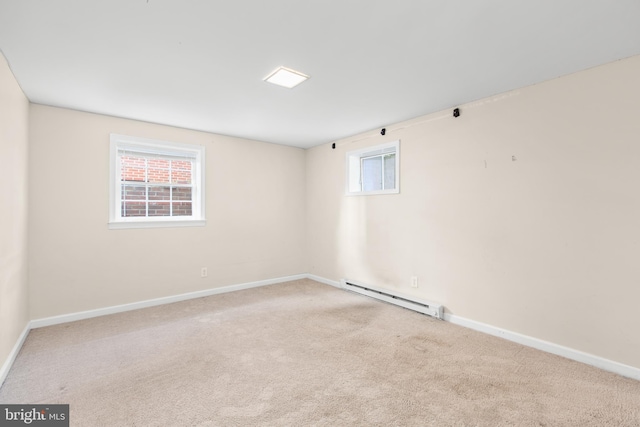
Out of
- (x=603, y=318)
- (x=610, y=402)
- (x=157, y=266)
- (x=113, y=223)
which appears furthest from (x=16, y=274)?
(x=603, y=318)

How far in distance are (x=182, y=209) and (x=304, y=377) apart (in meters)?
3.01

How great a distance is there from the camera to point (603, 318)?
7.41ft

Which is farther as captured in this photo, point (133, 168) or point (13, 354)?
point (133, 168)

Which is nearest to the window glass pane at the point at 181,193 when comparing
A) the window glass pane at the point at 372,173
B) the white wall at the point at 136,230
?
the white wall at the point at 136,230

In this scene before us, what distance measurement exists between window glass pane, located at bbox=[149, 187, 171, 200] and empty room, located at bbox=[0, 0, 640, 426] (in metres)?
0.08

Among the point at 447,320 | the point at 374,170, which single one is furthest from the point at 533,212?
the point at 374,170

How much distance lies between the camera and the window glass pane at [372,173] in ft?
13.7

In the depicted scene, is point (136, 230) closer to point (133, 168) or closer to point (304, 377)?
point (133, 168)

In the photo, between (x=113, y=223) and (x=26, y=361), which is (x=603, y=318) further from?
(x=113, y=223)

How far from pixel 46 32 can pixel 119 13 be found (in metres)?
0.60

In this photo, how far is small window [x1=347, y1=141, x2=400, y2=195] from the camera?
12.8 ft

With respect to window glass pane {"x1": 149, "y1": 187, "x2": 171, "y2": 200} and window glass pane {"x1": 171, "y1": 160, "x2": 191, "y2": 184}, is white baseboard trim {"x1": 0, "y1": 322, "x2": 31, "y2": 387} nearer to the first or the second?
window glass pane {"x1": 149, "y1": 187, "x2": 171, "y2": 200}

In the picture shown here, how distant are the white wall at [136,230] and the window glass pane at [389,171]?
179 centimetres

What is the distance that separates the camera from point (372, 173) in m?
4.30
